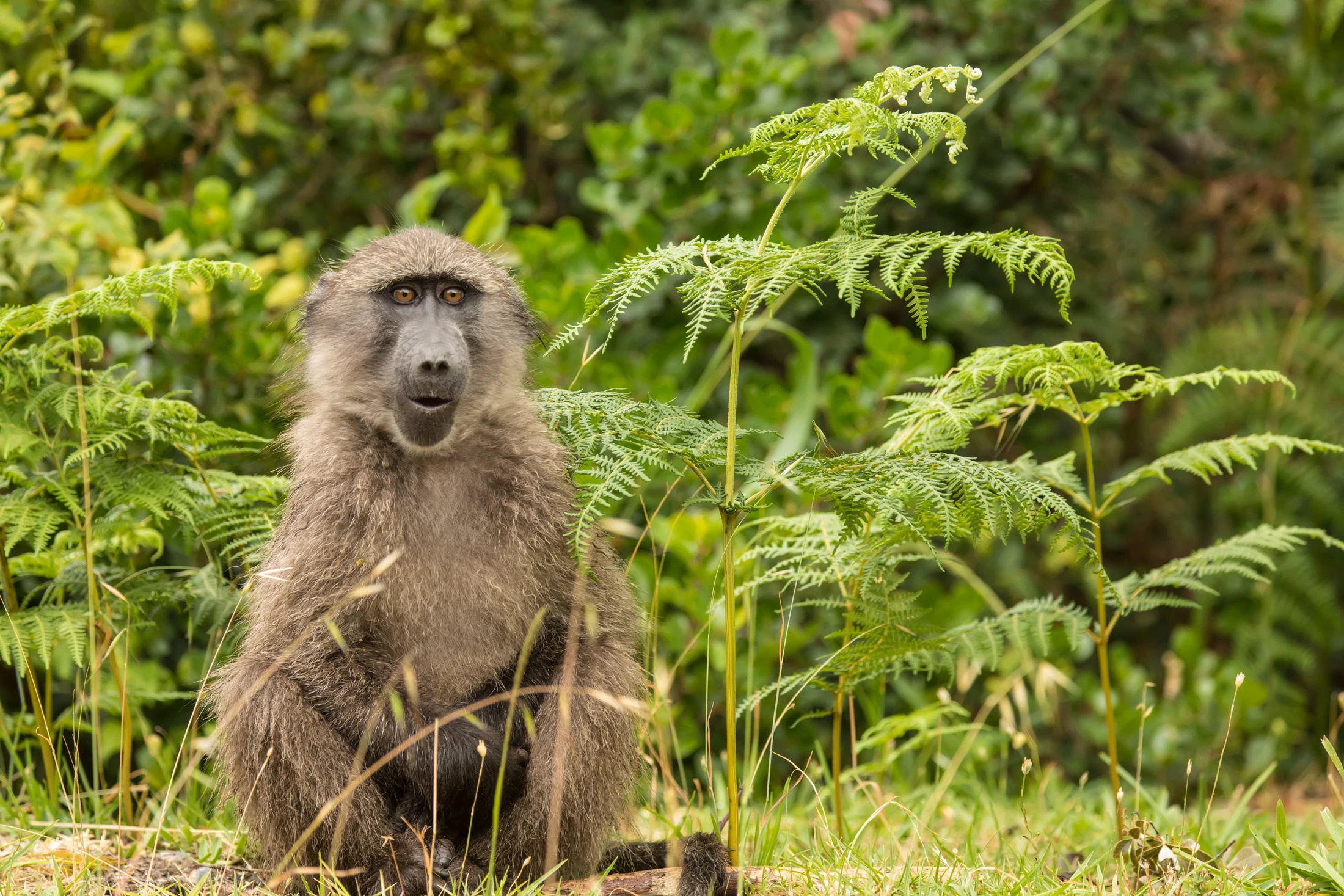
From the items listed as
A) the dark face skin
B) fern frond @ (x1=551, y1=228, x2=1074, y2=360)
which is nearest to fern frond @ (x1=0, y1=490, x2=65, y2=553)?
the dark face skin

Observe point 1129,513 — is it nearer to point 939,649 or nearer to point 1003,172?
point 1003,172

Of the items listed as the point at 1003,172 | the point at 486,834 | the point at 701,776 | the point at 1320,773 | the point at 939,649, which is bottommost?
the point at 1320,773

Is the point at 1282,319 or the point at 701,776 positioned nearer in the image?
the point at 701,776

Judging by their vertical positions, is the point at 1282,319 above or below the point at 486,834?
above

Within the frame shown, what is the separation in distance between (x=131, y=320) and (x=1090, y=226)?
439 centimetres

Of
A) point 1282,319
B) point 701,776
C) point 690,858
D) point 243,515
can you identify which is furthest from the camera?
point 1282,319

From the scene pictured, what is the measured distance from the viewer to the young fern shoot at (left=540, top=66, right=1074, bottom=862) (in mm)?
2541

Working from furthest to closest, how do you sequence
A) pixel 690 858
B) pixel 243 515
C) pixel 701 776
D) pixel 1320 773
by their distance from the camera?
pixel 1320 773 → pixel 701 776 → pixel 243 515 → pixel 690 858

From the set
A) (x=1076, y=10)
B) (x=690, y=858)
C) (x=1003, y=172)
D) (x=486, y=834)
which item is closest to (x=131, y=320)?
(x=486, y=834)

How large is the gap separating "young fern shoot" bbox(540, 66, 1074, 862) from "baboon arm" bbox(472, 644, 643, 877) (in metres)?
0.31

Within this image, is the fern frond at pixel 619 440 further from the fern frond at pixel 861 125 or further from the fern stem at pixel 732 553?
the fern frond at pixel 861 125

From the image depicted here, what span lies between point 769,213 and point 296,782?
123 inches

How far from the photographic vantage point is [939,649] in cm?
321

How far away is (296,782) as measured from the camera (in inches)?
110
